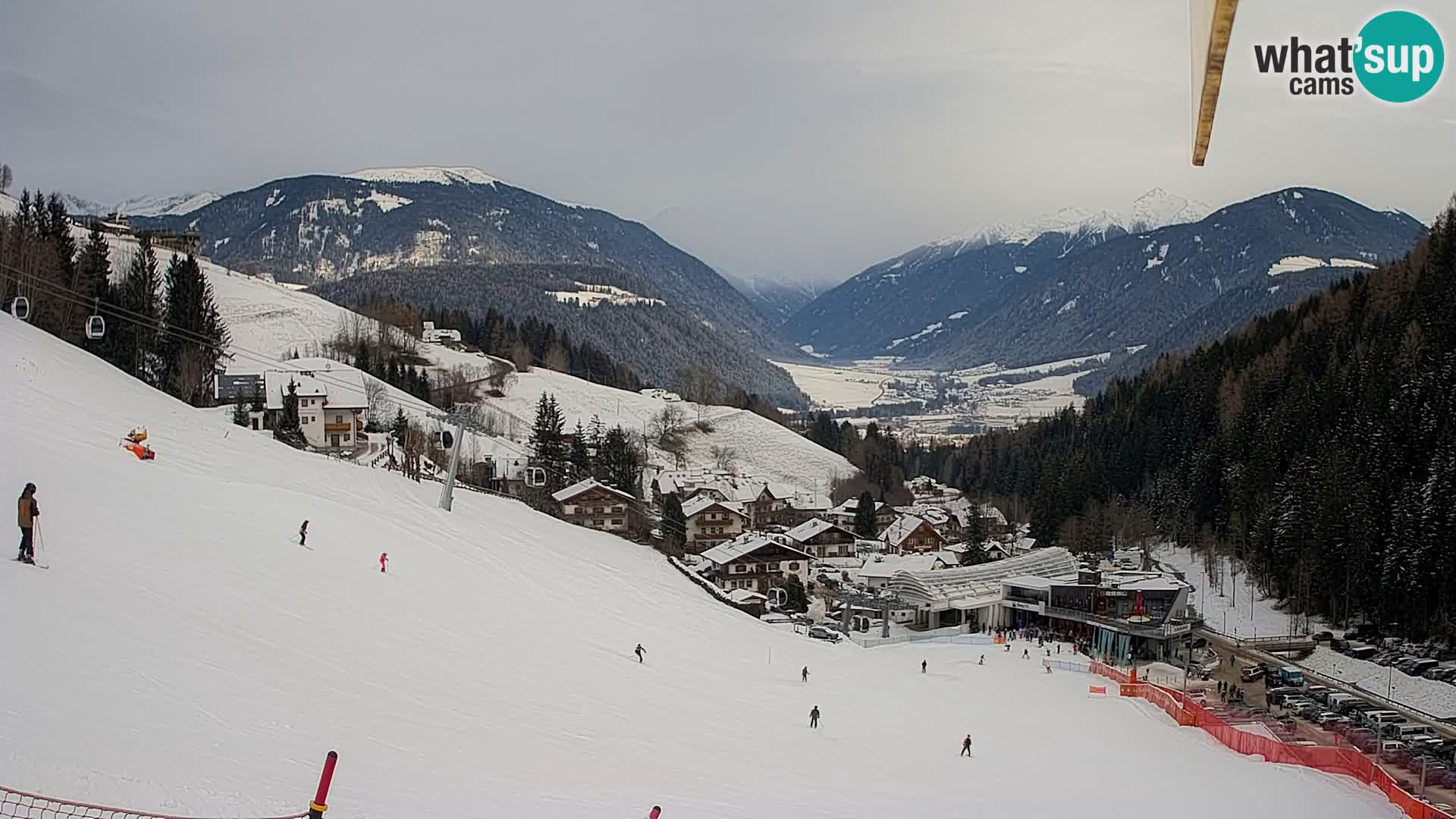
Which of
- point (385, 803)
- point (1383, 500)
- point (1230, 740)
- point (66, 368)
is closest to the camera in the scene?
point (385, 803)

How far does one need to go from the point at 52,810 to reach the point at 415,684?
24.7 feet

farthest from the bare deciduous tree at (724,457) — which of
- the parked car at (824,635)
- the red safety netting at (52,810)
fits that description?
the red safety netting at (52,810)

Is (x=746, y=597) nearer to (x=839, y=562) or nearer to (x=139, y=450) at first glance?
(x=839, y=562)

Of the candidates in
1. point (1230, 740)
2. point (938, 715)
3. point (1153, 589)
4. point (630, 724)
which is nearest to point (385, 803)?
point (630, 724)

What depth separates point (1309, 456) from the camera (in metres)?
50.1

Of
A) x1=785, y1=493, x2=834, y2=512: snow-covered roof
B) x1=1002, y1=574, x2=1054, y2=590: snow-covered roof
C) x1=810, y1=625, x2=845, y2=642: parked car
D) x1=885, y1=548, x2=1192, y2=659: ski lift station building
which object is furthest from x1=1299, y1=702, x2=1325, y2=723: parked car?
x1=785, y1=493, x2=834, y2=512: snow-covered roof

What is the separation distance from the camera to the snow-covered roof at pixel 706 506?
213ft

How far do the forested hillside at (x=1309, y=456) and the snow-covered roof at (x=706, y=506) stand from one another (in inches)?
836

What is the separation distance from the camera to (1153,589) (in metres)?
43.2

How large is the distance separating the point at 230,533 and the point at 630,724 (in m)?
8.37

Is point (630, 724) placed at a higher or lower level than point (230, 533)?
lower

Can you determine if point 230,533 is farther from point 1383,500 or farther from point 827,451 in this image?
point 827,451

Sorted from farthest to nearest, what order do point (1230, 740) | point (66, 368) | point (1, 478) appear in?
1. point (66, 368)
2. point (1230, 740)
3. point (1, 478)

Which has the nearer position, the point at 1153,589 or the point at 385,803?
the point at 385,803
